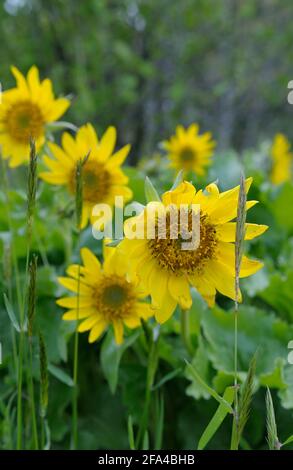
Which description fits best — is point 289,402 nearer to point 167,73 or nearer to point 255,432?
point 255,432

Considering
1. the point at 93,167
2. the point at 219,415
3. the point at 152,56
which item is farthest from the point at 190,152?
the point at 152,56

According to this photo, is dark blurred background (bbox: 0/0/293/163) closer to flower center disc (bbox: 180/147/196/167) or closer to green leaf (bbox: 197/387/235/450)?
flower center disc (bbox: 180/147/196/167)

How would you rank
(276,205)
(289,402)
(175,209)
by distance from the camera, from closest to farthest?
(175,209)
(289,402)
(276,205)

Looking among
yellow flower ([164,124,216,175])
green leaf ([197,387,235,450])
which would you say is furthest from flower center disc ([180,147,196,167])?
green leaf ([197,387,235,450])

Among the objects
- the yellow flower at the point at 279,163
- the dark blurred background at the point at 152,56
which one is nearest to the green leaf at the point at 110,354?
the yellow flower at the point at 279,163
